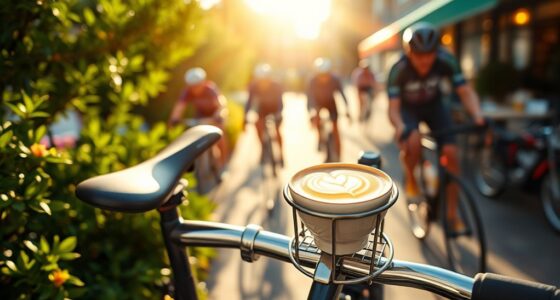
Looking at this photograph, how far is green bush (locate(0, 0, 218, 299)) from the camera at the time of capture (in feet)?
5.81

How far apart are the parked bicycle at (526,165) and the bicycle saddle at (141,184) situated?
3.85 meters

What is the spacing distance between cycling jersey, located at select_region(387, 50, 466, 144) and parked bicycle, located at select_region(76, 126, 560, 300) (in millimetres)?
3095

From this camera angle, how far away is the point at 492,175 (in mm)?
5820

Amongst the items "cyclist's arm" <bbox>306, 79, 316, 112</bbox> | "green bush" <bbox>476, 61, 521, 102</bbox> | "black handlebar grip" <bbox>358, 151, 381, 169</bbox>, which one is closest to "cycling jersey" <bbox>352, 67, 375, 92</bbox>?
"green bush" <bbox>476, 61, 521, 102</bbox>

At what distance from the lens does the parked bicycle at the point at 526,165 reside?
4566 mm

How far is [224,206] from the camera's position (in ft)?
19.3

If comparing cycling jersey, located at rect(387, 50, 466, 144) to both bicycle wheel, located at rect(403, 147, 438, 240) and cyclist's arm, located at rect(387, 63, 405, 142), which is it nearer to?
cyclist's arm, located at rect(387, 63, 405, 142)

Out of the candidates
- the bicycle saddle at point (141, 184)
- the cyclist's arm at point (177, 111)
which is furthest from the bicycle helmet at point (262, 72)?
the bicycle saddle at point (141, 184)

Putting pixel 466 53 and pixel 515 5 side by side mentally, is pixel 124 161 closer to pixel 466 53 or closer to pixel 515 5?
pixel 515 5

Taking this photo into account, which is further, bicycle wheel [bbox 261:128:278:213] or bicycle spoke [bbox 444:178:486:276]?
bicycle wheel [bbox 261:128:278:213]

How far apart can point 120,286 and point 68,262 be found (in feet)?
1.15

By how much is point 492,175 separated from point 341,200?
577 cm

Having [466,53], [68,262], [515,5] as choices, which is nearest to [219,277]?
[68,262]

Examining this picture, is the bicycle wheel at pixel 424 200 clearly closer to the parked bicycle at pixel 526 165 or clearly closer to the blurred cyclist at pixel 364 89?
the parked bicycle at pixel 526 165
